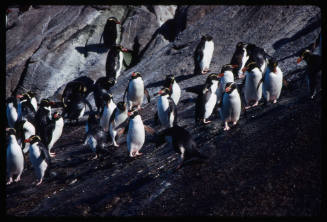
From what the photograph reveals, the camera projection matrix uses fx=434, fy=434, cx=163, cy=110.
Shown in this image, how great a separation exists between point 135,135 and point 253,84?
2521mm

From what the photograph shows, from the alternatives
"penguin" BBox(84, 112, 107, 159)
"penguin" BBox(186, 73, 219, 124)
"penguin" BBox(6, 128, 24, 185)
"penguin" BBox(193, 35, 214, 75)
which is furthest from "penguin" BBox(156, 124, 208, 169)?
"penguin" BBox(193, 35, 214, 75)

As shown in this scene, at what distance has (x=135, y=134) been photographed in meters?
8.06

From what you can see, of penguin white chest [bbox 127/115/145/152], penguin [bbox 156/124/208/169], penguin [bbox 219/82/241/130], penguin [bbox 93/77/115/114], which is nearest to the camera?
penguin [bbox 156/124/208/169]

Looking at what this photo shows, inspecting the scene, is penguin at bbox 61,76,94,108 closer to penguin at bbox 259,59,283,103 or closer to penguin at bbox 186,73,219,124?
penguin at bbox 186,73,219,124

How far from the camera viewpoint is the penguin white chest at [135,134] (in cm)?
807

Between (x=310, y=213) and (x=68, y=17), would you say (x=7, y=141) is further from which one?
(x=68, y=17)

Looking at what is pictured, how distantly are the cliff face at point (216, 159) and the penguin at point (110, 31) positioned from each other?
1799 mm

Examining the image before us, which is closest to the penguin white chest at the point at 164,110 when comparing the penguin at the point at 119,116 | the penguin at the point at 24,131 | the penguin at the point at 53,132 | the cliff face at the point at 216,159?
the cliff face at the point at 216,159

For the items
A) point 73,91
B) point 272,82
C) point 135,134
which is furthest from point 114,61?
point 272,82

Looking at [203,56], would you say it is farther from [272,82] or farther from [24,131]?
[24,131]

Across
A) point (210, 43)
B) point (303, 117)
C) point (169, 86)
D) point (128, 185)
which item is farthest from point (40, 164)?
point (210, 43)

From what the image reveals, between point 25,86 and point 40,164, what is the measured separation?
900 cm

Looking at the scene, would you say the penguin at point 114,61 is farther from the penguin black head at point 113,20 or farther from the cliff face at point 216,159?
the penguin black head at point 113,20

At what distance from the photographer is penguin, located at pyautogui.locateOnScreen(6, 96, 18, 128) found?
1245cm
